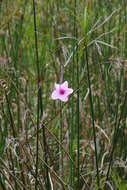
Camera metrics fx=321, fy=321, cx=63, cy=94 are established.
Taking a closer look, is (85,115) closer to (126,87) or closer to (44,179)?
(126,87)

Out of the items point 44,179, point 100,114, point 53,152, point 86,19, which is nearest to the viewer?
point 86,19

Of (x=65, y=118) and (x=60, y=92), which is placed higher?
(x=60, y=92)

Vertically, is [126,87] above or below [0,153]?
above

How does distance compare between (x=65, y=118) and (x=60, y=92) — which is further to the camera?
(x=65, y=118)

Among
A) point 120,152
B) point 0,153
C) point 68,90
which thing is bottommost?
point 120,152

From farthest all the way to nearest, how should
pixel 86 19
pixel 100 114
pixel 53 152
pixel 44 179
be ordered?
pixel 100 114 < pixel 53 152 < pixel 44 179 < pixel 86 19

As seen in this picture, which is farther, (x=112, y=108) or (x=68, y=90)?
(x=112, y=108)

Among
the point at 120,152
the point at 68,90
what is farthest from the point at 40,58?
the point at 120,152
